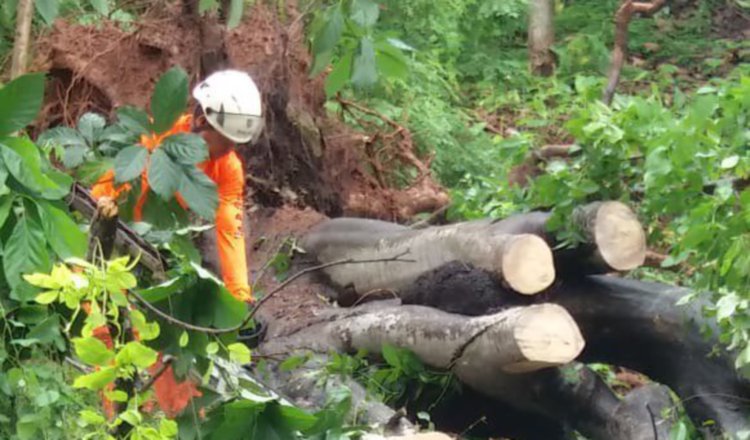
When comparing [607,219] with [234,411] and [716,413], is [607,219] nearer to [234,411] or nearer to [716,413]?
[716,413]

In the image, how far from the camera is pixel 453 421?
5996mm

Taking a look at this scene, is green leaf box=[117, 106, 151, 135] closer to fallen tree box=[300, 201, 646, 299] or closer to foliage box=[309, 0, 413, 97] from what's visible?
foliage box=[309, 0, 413, 97]

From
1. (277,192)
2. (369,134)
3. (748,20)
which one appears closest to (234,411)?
(277,192)

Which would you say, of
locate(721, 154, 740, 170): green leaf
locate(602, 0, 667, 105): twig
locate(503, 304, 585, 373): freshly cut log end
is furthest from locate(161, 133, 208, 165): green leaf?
locate(602, 0, 667, 105): twig

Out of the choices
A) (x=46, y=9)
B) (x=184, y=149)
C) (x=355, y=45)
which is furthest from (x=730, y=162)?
(x=46, y=9)

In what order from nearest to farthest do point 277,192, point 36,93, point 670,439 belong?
1. point 36,93
2. point 670,439
3. point 277,192

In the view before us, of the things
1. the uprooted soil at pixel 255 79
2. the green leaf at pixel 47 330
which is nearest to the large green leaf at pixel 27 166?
the green leaf at pixel 47 330

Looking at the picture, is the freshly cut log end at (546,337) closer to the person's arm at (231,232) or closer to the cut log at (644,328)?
the cut log at (644,328)

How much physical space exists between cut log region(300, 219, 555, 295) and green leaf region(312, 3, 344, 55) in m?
2.54

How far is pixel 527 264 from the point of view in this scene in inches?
218

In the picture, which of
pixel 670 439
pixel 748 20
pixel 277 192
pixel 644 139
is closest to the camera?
pixel 670 439

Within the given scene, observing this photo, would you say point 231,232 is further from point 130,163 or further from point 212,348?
point 212,348

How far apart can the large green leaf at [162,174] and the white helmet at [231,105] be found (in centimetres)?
219

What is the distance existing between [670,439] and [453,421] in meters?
1.17
